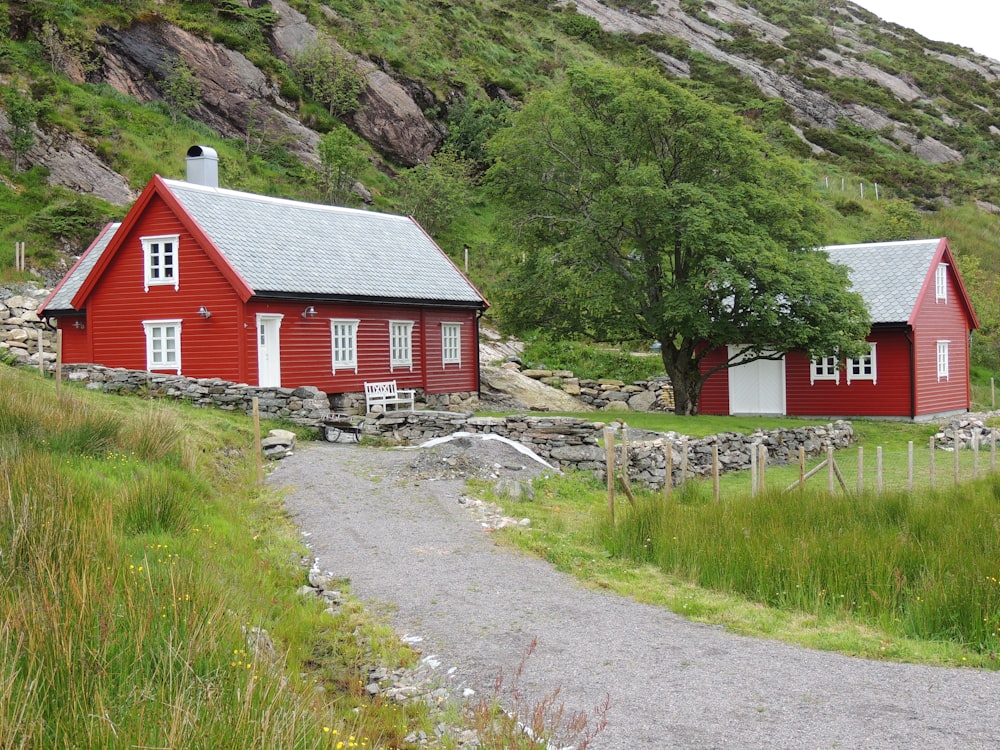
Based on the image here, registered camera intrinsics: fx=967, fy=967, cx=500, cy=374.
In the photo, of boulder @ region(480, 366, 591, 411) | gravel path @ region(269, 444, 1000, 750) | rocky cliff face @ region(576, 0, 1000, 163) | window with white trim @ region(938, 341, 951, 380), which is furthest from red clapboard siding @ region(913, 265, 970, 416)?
A: rocky cliff face @ region(576, 0, 1000, 163)

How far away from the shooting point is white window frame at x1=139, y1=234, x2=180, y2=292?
25.7 m

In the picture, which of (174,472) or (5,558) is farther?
(174,472)

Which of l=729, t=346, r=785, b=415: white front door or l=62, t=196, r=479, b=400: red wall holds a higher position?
l=62, t=196, r=479, b=400: red wall

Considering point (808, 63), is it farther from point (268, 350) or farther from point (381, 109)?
point (268, 350)

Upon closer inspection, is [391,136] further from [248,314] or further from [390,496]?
[390,496]

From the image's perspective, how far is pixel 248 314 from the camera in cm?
2456

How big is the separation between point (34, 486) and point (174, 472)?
4216mm

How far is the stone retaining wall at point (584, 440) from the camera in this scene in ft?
68.2

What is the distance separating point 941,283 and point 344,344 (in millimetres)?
21310

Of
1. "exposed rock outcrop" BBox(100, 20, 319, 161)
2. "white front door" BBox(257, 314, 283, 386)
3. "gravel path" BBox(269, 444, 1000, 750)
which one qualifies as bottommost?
"gravel path" BBox(269, 444, 1000, 750)

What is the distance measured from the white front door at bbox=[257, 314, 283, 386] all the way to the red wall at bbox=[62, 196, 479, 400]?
158 mm

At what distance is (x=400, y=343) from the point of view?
29.8m

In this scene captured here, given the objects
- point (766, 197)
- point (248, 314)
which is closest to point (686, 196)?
point (766, 197)

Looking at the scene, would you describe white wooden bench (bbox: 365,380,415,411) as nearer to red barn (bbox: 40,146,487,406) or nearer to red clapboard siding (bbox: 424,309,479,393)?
red barn (bbox: 40,146,487,406)
